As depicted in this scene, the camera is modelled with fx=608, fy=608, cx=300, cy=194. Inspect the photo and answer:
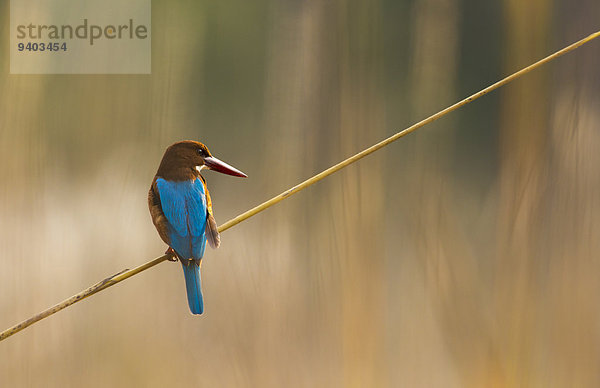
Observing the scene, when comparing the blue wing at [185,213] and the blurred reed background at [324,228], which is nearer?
the blue wing at [185,213]

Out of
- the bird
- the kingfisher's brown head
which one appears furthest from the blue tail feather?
the kingfisher's brown head

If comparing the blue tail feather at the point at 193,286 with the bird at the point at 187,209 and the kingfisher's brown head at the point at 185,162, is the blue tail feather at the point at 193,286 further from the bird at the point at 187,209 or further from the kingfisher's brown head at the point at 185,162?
the kingfisher's brown head at the point at 185,162

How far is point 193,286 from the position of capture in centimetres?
68

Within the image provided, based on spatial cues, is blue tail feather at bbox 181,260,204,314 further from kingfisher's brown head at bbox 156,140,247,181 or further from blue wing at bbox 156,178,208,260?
kingfisher's brown head at bbox 156,140,247,181

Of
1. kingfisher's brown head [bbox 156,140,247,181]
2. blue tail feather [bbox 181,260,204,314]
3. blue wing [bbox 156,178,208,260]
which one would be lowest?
blue tail feather [bbox 181,260,204,314]

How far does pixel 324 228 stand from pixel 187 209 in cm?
35

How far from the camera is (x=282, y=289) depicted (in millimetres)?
1080

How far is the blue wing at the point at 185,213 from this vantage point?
27.5 inches

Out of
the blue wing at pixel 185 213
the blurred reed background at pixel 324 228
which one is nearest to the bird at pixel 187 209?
the blue wing at pixel 185 213

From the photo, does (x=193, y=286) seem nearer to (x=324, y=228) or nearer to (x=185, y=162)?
(x=185, y=162)

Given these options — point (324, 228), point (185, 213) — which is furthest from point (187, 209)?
point (324, 228)

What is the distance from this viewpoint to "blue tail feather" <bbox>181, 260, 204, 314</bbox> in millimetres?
648

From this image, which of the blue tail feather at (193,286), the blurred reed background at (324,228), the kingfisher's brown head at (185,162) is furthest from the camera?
the blurred reed background at (324,228)

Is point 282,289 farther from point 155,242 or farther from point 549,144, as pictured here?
point 549,144
